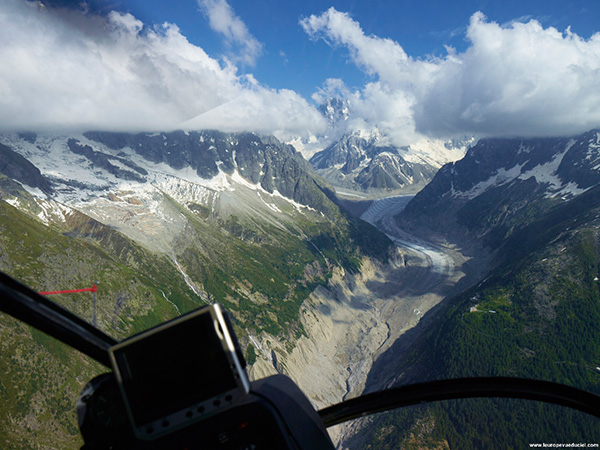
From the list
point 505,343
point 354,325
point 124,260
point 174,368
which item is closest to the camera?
point 174,368

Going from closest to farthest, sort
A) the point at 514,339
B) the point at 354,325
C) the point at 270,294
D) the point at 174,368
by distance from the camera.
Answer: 1. the point at 174,368
2. the point at 514,339
3. the point at 270,294
4. the point at 354,325

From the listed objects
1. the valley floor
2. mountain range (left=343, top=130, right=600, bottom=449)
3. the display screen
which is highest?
the display screen

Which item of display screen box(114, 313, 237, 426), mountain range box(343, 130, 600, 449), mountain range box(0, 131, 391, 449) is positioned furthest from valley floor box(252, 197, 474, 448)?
display screen box(114, 313, 237, 426)

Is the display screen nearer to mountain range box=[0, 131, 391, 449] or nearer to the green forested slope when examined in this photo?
mountain range box=[0, 131, 391, 449]

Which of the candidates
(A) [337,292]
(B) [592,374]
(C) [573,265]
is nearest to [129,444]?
(B) [592,374]

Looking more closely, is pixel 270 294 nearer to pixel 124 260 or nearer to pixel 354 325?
pixel 354 325

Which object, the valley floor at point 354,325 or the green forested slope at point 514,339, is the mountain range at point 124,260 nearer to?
the valley floor at point 354,325

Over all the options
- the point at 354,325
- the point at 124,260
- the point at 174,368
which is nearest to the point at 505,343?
the point at 354,325

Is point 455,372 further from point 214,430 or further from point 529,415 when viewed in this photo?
point 214,430

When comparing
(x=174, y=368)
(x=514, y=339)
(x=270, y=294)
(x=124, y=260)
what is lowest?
(x=270, y=294)
